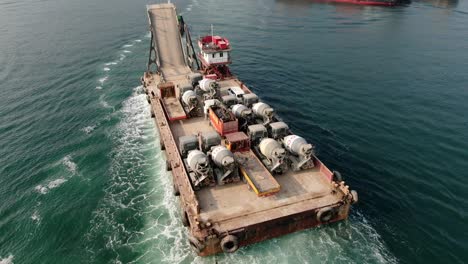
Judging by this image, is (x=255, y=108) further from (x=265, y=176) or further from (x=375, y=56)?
(x=375, y=56)

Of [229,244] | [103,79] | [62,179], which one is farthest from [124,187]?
[103,79]

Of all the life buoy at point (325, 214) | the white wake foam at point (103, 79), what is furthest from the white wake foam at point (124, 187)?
the life buoy at point (325, 214)

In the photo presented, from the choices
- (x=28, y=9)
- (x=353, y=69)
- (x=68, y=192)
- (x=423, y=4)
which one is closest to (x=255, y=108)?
(x=68, y=192)

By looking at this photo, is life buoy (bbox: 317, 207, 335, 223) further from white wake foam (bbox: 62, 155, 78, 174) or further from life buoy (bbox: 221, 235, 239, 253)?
white wake foam (bbox: 62, 155, 78, 174)

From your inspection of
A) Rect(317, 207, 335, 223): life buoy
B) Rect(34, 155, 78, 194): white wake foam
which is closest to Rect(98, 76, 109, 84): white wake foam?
Rect(34, 155, 78, 194): white wake foam

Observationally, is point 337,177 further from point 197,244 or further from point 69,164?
point 69,164
